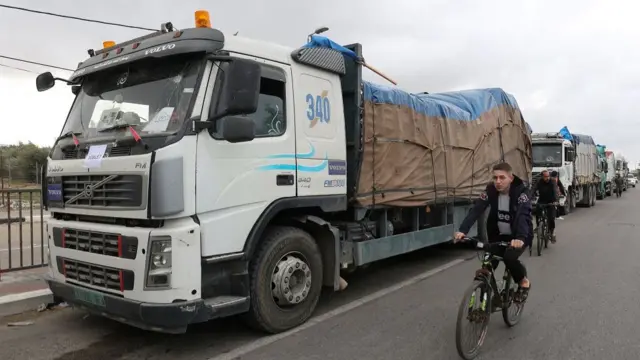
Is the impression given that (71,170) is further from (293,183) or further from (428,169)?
(428,169)

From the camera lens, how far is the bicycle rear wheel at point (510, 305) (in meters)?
4.71

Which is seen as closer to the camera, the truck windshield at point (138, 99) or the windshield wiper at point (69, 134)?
the truck windshield at point (138, 99)

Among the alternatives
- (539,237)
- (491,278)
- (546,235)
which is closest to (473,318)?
(491,278)

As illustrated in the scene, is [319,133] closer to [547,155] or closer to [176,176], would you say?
[176,176]

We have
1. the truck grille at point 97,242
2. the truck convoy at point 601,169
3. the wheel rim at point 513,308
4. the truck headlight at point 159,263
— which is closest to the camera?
the truck headlight at point 159,263

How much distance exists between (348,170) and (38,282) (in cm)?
437

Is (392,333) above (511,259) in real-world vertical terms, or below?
below

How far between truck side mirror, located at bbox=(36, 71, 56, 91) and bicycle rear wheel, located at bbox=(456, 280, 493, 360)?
4.77 m

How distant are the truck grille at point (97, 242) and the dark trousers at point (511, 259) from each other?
128 inches

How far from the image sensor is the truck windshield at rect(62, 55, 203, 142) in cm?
404

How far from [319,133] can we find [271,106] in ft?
2.34

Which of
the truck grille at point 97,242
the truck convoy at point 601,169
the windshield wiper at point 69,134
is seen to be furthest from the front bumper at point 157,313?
the truck convoy at point 601,169

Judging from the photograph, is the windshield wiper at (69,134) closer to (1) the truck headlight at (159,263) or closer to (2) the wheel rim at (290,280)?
(1) the truck headlight at (159,263)

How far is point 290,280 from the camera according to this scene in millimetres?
4781
